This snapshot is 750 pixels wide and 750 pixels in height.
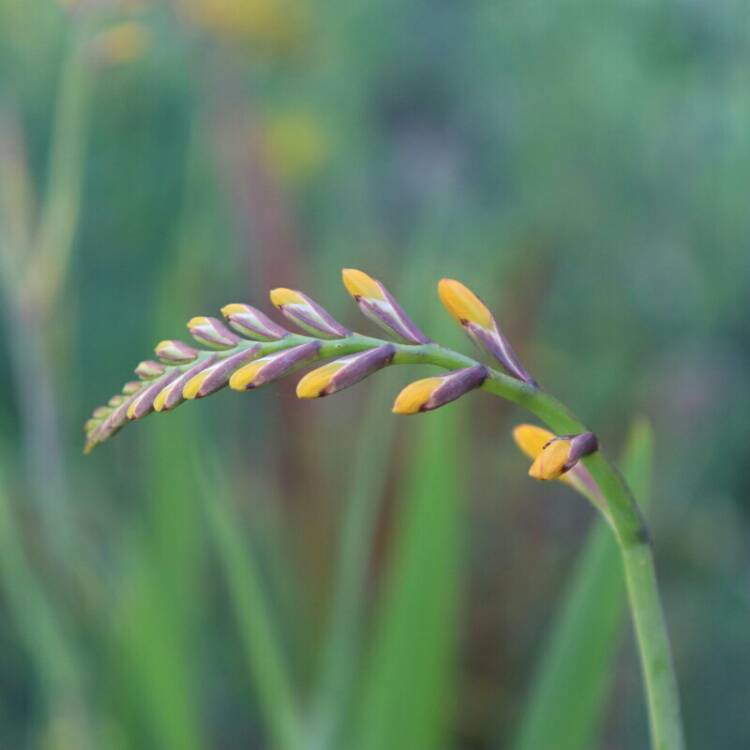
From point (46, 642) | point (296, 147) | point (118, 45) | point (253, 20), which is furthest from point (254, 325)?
point (253, 20)

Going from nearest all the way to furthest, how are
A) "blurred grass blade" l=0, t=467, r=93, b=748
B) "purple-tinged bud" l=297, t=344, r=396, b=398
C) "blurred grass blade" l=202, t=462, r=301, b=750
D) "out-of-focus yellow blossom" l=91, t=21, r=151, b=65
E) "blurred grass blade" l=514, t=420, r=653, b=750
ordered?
"purple-tinged bud" l=297, t=344, r=396, b=398 < "blurred grass blade" l=514, t=420, r=653, b=750 < "blurred grass blade" l=202, t=462, r=301, b=750 < "blurred grass blade" l=0, t=467, r=93, b=748 < "out-of-focus yellow blossom" l=91, t=21, r=151, b=65

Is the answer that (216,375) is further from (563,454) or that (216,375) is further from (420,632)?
(420,632)

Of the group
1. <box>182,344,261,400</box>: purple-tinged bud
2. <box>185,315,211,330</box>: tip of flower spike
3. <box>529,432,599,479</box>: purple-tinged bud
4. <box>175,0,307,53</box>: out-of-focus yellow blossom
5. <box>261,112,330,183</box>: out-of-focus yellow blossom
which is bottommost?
<box>529,432,599,479</box>: purple-tinged bud

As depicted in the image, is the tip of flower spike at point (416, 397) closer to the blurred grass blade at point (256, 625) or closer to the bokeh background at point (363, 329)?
the bokeh background at point (363, 329)

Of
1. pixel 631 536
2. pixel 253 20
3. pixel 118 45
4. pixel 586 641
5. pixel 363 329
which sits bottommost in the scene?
pixel 586 641

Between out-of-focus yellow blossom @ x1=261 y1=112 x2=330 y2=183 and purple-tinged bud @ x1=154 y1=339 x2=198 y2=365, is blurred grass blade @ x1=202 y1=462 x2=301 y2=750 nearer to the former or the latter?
purple-tinged bud @ x1=154 y1=339 x2=198 y2=365

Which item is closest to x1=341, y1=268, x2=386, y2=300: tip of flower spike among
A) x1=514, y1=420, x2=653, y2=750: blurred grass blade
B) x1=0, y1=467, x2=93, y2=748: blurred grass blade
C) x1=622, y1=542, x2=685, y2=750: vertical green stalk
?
x1=622, y1=542, x2=685, y2=750: vertical green stalk

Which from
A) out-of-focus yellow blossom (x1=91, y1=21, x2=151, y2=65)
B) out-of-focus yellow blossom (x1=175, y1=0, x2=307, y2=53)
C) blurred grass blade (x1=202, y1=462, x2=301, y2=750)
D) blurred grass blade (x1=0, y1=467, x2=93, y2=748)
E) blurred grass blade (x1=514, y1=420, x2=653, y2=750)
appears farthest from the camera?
out-of-focus yellow blossom (x1=175, y1=0, x2=307, y2=53)
